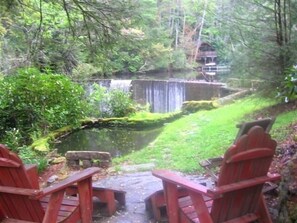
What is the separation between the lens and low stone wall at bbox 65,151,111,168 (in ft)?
17.9

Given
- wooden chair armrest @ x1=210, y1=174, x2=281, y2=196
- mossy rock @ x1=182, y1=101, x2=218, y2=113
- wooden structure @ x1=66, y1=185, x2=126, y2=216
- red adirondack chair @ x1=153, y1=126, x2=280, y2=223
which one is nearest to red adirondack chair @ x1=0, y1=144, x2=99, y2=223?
wooden structure @ x1=66, y1=185, x2=126, y2=216

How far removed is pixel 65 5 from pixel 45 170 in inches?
109

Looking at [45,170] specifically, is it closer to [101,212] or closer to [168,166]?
[168,166]

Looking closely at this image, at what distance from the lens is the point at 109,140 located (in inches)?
352

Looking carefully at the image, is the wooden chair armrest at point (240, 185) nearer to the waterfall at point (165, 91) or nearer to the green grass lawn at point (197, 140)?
the green grass lawn at point (197, 140)

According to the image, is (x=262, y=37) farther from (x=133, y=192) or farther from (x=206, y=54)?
(x=206, y=54)

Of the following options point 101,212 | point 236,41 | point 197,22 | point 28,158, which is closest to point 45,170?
point 28,158

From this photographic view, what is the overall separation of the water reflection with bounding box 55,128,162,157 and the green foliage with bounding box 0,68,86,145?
703 mm

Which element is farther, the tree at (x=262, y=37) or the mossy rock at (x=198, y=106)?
the mossy rock at (x=198, y=106)

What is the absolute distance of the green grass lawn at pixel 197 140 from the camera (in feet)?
17.7

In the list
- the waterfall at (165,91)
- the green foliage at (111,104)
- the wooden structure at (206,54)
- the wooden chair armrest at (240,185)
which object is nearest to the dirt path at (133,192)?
the wooden chair armrest at (240,185)

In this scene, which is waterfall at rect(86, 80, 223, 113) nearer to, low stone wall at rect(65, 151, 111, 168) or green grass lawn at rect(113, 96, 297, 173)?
green grass lawn at rect(113, 96, 297, 173)

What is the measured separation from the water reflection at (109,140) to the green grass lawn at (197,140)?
30.6 inches

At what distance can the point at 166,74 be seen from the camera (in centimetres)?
2539
